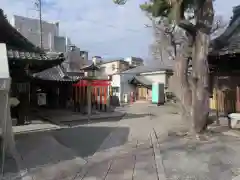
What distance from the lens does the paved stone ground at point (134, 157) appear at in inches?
222

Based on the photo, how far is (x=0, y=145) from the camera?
7449 millimetres

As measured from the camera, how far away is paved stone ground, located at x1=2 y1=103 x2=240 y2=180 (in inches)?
222

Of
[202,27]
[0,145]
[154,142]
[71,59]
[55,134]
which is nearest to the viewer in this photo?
[0,145]

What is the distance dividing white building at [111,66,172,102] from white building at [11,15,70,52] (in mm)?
12590

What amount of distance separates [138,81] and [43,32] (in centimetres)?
2135

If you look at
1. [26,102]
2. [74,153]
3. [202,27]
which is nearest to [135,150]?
[74,153]

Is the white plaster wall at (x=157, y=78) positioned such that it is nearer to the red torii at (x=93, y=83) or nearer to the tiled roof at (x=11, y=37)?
the red torii at (x=93, y=83)

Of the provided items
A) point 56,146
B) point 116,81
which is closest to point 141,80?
point 116,81

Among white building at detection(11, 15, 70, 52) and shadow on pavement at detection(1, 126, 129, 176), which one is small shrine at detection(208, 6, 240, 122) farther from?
white building at detection(11, 15, 70, 52)

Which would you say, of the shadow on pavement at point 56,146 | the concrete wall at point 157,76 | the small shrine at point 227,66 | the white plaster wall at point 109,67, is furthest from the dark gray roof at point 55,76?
the white plaster wall at point 109,67

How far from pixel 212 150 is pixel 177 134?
238 centimetres

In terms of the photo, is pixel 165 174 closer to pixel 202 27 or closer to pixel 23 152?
pixel 23 152

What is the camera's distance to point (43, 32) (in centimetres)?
4497

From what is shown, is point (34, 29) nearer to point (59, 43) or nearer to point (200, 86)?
point (59, 43)
